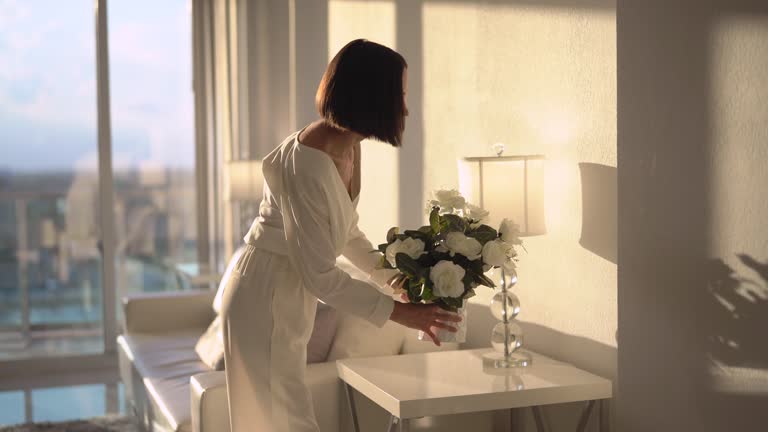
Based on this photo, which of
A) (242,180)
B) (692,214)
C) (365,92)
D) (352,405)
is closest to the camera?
(692,214)

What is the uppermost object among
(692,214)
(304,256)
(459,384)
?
(692,214)

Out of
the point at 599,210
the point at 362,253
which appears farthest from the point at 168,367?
the point at 599,210

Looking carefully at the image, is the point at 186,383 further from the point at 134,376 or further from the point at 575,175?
the point at 575,175

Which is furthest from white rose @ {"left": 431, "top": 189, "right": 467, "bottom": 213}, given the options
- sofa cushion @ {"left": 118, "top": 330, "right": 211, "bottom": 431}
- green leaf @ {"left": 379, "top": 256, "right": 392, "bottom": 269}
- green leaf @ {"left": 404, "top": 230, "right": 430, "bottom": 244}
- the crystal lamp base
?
sofa cushion @ {"left": 118, "top": 330, "right": 211, "bottom": 431}

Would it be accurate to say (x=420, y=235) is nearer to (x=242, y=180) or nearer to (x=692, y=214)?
(x=692, y=214)

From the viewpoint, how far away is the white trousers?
2348 millimetres

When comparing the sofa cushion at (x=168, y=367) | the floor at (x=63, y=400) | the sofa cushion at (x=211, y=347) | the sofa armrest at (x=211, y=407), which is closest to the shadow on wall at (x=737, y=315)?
the sofa armrest at (x=211, y=407)

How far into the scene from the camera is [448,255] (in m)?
2.36

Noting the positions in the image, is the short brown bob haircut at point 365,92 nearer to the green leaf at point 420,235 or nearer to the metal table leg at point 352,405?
the green leaf at point 420,235

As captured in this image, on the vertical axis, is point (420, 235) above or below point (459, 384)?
above

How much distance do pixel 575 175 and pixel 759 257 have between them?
991 mm

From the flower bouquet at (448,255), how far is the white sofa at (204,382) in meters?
0.64

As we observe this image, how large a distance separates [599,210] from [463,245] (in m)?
0.52

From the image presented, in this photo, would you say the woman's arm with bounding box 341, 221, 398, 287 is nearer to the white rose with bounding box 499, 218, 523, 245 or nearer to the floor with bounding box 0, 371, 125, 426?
the white rose with bounding box 499, 218, 523, 245
